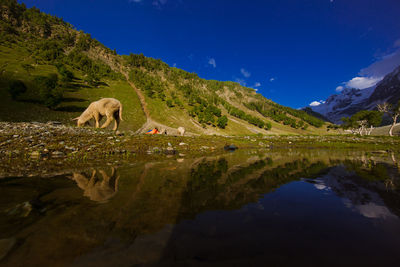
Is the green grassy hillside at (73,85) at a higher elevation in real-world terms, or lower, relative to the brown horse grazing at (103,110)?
higher

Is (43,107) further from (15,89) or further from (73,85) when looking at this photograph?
(73,85)

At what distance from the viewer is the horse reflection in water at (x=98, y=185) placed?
3580 millimetres

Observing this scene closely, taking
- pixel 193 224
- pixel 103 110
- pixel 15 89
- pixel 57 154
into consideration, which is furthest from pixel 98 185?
pixel 15 89

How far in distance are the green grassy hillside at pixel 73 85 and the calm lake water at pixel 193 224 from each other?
3369 cm

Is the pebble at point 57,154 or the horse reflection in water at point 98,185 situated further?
the pebble at point 57,154

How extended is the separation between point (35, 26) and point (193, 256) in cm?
15276

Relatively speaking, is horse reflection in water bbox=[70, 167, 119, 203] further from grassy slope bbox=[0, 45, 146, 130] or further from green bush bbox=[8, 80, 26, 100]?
green bush bbox=[8, 80, 26, 100]

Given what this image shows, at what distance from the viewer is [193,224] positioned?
2.52m

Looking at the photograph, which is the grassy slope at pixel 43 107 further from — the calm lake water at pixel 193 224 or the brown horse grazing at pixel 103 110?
the calm lake water at pixel 193 224

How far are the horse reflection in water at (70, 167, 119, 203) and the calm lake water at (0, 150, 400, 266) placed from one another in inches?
2.0

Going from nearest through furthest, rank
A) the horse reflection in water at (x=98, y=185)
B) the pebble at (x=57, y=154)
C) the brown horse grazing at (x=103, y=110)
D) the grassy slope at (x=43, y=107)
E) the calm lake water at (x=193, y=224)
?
the calm lake water at (x=193, y=224) → the horse reflection in water at (x=98, y=185) → the pebble at (x=57, y=154) → the brown horse grazing at (x=103, y=110) → the grassy slope at (x=43, y=107)

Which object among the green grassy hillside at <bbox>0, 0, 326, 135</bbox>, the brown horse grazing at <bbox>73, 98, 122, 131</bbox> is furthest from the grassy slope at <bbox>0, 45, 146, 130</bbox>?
the brown horse grazing at <bbox>73, 98, 122, 131</bbox>

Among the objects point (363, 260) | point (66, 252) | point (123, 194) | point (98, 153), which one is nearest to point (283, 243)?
point (363, 260)

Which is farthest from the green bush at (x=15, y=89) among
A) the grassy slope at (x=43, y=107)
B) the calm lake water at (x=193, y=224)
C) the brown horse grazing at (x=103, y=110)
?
the calm lake water at (x=193, y=224)
